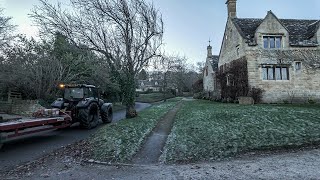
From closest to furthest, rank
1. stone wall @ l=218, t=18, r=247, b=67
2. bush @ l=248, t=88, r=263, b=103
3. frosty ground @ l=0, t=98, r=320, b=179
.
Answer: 1. frosty ground @ l=0, t=98, r=320, b=179
2. bush @ l=248, t=88, r=263, b=103
3. stone wall @ l=218, t=18, r=247, b=67

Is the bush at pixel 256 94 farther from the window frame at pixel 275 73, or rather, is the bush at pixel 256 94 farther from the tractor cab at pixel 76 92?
the tractor cab at pixel 76 92

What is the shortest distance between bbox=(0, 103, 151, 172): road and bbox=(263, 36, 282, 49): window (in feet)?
63.6

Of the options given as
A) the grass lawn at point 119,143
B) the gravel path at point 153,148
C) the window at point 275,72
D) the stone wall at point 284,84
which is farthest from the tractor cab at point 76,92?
the window at point 275,72

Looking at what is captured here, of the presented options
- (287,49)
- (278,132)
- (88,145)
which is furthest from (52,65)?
(287,49)

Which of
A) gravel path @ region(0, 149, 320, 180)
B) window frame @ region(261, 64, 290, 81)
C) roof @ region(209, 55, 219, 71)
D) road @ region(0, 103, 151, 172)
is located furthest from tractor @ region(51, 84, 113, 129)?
roof @ region(209, 55, 219, 71)

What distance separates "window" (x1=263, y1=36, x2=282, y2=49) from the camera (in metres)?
25.6

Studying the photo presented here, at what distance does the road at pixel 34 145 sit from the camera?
8.30 meters

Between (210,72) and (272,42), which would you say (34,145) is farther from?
(210,72)

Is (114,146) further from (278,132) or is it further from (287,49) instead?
(287,49)

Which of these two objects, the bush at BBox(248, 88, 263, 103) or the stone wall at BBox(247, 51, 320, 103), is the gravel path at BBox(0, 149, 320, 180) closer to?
the bush at BBox(248, 88, 263, 103)

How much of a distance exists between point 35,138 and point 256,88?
19663 millimetres

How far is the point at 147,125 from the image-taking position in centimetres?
1373

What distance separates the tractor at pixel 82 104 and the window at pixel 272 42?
672 inches

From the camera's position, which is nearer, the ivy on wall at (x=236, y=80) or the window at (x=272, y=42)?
the ivy on wall at (x=236, y=80)
